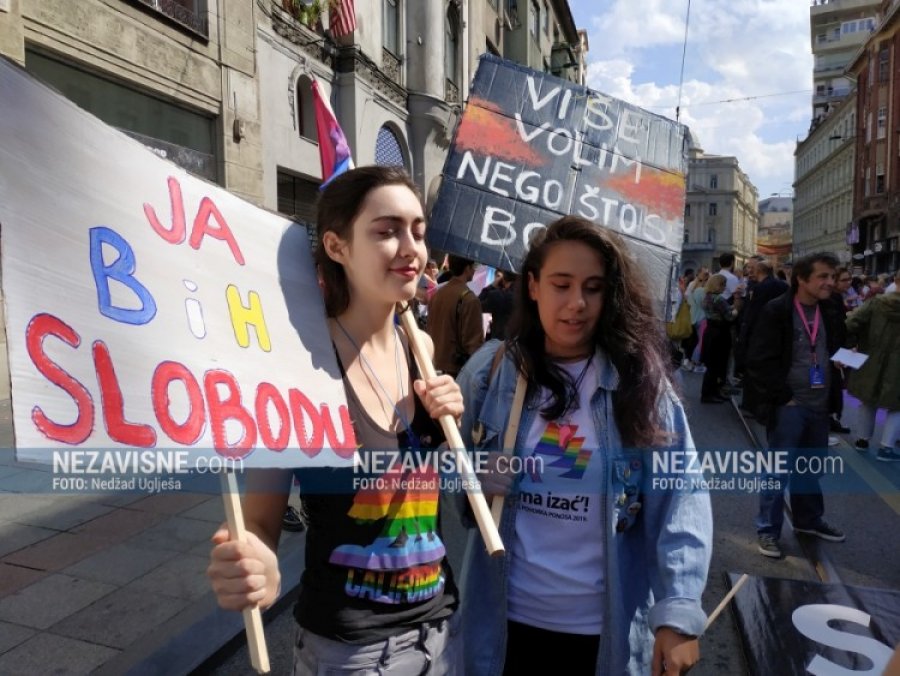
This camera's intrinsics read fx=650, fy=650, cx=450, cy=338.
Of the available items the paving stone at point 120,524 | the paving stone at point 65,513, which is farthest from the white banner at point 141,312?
the paving stone at point 65,513

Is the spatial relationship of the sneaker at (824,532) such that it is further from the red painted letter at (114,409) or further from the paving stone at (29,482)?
the paving stone at (29,482)

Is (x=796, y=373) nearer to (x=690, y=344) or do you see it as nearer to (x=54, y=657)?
(x=54, y=657)

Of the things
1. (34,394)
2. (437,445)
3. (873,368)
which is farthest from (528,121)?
(873,368)

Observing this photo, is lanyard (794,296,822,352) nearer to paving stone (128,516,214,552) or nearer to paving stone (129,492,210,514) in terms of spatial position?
paving stone (128,516,214,552)

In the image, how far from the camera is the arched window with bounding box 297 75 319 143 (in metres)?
13.0

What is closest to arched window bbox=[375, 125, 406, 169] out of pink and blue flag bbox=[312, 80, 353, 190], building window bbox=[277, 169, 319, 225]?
building window bbox=[277, 169, 319, 225]

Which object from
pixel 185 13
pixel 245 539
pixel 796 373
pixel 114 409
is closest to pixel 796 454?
pixel 796 373

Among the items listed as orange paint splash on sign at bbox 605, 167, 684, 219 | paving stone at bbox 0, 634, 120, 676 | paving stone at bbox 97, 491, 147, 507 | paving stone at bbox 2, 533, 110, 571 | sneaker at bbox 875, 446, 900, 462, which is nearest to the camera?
orange paint splash on sign at bbox 605, 167, 684, 219

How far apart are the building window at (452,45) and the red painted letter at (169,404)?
2027cm

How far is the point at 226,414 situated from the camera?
1.23 metres

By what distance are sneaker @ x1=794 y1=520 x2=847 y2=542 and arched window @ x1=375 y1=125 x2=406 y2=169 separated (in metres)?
13.1

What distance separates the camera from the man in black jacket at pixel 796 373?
4.35 meters

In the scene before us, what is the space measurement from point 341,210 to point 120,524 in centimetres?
366

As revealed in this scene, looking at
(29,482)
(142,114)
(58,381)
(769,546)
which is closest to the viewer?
(58,381)
